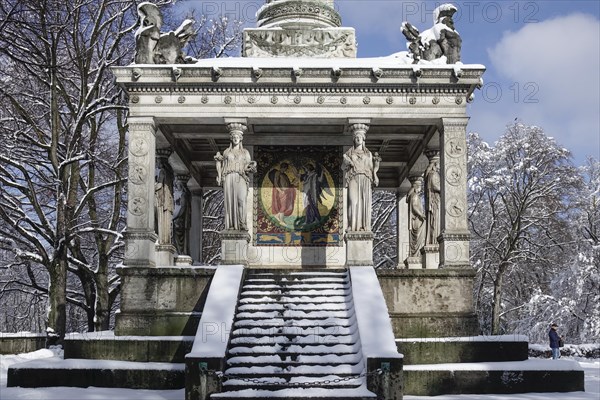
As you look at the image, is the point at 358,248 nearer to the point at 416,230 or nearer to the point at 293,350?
the point at 293,350

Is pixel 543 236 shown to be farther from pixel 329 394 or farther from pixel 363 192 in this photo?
pixel 329 394

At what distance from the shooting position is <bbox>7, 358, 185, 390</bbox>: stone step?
14.6 m

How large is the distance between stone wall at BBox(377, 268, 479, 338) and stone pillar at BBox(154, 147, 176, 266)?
6338 mm

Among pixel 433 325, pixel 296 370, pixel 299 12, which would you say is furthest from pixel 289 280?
pixel 299 12

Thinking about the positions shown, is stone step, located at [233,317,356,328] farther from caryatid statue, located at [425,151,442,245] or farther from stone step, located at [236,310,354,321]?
caryatid statue, located at [425,151,442,245]

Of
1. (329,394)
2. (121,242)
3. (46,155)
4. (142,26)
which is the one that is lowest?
(329,394)

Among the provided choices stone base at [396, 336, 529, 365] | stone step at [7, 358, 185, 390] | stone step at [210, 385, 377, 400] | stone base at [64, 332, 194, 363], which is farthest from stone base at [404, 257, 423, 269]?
stone step at [210, 385, 377, 400]

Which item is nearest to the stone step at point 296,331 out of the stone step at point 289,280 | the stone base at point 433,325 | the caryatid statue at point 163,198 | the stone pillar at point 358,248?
the stone step at point 289,280

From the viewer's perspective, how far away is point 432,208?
19969mm

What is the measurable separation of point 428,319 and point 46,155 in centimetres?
1566

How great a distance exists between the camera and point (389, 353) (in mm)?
12992

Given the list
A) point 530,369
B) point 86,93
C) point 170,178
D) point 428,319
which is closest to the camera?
point 530,369

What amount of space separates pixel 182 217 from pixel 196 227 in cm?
125

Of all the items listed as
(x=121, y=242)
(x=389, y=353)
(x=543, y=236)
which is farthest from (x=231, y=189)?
(x=543, y=236)
